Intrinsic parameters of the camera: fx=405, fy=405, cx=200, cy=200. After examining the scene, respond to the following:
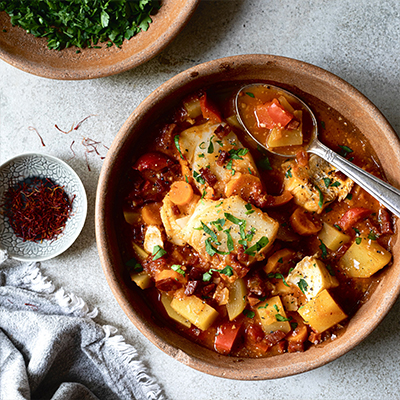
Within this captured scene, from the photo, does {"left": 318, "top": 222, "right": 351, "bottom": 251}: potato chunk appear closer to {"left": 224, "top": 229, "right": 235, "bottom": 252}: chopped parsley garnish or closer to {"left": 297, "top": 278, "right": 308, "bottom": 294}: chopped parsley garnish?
{"left": 297, "top": 278, "right": 308, "bottom": 294}: chopped parsley garnish

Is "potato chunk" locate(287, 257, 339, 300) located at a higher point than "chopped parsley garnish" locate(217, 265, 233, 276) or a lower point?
higher

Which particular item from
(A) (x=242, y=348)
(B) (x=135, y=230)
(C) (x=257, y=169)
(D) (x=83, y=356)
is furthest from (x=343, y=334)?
(D) (x=83, y=356)

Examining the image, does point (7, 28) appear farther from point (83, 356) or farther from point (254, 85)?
point (83, 356)

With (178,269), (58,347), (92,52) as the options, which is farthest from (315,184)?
(58,347)

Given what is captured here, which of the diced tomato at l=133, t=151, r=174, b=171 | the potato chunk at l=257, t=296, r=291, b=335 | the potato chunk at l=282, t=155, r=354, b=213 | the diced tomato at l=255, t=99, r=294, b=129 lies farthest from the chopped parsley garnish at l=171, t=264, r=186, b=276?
the diced tomato at l=255, t=99, r=294, b=129

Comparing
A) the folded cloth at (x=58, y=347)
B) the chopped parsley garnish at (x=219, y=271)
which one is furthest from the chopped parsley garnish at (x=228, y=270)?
the folded cloth at (x=58, y=347)

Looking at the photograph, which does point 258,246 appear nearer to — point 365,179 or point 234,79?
point 365,179
